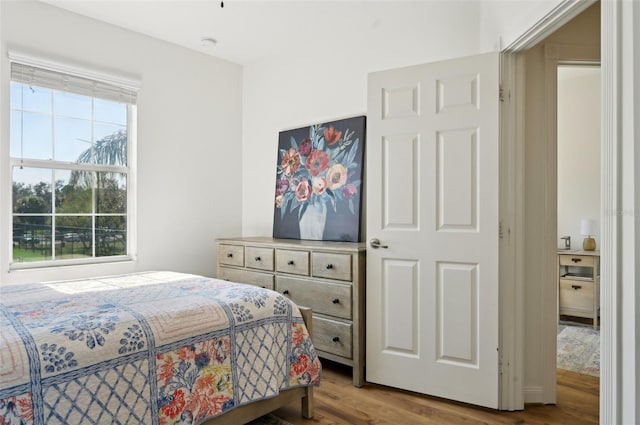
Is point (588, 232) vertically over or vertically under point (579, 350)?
over

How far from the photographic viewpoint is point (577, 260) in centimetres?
434

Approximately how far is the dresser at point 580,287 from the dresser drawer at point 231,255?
3303 millimetres

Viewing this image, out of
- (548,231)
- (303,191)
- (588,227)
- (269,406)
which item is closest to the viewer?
(269,406)

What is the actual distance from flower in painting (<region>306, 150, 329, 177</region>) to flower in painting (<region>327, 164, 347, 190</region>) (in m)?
0.08

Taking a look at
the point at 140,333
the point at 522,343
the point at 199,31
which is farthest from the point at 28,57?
the point at 522,343

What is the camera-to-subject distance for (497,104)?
7.88ft

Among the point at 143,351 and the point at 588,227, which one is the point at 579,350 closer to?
the point at 588,227

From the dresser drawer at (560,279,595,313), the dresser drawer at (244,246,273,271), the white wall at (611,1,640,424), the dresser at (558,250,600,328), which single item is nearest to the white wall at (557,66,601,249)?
the dresser at (558,250,600,328)

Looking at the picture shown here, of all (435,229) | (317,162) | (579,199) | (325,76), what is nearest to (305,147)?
(317,162)

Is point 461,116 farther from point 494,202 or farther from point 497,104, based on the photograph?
point 494,202

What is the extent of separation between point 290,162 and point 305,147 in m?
0.22

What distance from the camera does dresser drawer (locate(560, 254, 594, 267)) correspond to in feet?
14.0

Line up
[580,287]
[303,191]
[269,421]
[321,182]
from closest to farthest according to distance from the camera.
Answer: [269,421] < [321,182] < [303,191] < [580,287]

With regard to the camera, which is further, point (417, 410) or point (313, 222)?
point (313, 222)
